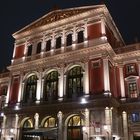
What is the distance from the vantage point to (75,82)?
1096 inches

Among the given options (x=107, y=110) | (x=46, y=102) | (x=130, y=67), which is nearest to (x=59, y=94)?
(x=46, y=102)

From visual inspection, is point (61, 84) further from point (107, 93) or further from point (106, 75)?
point (107, 93)

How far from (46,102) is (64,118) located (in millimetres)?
3550

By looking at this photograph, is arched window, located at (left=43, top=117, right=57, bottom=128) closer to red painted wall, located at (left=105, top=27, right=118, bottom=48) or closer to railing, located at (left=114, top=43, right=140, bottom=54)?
railing, located at (left=114, top=43, right=140, bottom=54)

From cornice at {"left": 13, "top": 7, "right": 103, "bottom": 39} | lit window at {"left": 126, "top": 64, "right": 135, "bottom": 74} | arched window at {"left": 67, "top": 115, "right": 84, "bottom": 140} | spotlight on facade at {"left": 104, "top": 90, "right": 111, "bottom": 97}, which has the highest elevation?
cornice at {"left": 13, "top": 7, "right": 103, "bottom": 39}

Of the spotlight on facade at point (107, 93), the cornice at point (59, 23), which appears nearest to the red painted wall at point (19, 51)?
the cornice at point (59, 23)

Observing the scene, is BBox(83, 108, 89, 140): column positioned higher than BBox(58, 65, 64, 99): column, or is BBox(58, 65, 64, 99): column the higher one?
BBox(58, 65, 64, 99): column

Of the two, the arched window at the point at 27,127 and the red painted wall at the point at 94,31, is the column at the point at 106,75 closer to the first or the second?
the red painted wall at the point at 94,31

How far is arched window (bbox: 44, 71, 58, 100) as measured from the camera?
1132 inches

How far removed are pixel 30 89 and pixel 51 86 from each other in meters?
3.67

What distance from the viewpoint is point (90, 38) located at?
2875 cm

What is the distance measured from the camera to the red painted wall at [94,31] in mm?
28500

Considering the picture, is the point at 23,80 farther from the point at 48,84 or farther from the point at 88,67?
the point at 88,67

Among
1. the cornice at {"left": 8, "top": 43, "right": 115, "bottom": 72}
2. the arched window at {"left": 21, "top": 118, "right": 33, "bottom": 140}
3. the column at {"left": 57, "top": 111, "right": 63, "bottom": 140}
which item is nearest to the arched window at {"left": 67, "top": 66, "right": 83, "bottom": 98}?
the cornice at {"left": 8, "top": 43, "right": 115, "bottom": 72}
